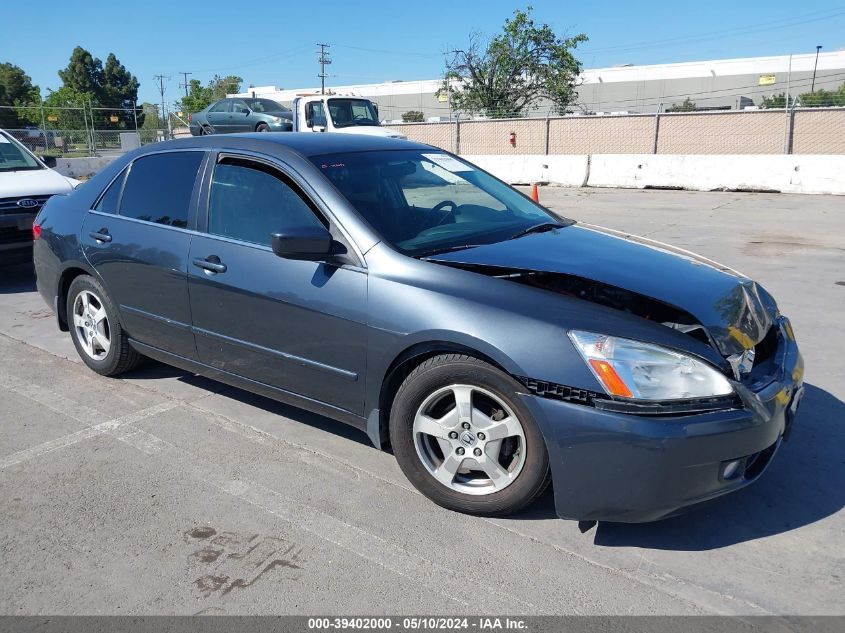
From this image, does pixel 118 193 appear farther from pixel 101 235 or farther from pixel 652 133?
pixel 652 133

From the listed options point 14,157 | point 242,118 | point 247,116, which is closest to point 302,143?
point 14,157

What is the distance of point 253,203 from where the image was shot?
397cm

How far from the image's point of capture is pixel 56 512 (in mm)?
3359

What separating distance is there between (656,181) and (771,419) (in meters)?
15.7

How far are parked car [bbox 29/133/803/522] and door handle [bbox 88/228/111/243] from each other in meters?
0.03

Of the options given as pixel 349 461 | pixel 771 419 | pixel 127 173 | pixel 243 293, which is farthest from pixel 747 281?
pixel 127 173

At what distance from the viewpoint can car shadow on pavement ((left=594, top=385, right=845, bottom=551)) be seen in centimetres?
310

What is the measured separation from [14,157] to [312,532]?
308 inches

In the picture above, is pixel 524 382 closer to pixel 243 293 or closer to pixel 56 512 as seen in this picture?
pixel 243 293

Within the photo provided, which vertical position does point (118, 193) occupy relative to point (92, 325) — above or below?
above

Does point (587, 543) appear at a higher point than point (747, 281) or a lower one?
lower

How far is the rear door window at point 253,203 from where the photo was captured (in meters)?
3.79

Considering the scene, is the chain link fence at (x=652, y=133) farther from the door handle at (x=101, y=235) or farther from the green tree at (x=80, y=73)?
the green tree at (x=80, y=73)

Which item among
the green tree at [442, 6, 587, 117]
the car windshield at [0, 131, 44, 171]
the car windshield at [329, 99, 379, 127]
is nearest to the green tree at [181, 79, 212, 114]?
the green tree at [442, 6, 587, 117]
